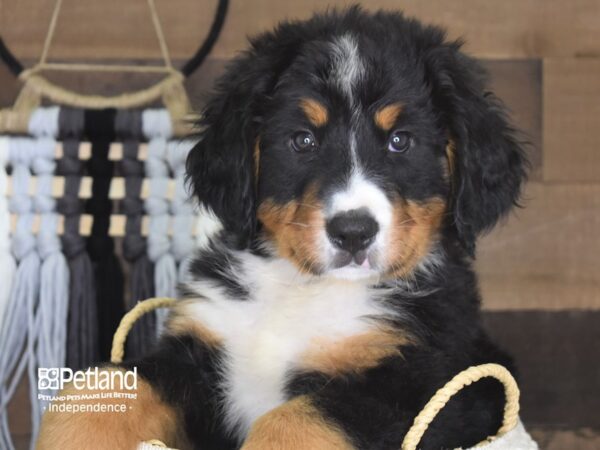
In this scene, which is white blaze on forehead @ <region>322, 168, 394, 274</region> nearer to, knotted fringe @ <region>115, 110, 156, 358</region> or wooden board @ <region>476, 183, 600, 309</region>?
knotted fringe @ <region>115, 110, 156, 358</region>

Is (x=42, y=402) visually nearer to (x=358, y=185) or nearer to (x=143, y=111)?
(x=143, y=111)

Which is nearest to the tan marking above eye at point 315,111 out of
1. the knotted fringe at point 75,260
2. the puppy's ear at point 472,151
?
the puppy's ear at point 472,151

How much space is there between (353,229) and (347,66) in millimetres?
448

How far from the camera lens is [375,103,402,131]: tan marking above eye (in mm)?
2102

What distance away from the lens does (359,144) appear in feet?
6.84

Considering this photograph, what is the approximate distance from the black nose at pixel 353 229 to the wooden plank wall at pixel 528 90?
1476mm

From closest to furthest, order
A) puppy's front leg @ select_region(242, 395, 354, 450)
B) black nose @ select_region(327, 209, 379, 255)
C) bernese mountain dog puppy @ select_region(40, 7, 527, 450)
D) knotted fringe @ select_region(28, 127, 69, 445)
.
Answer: puppy's front leg @ select_region(242, 395, 354, 450)
black nose @ select_region(327, 209, 379, 255)
bernese mountain dog puppy @ select_region(40, 7, 527, 450)
knotted fringe @ select_region(28, 127, 69, 445)

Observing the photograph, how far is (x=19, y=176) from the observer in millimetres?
3002

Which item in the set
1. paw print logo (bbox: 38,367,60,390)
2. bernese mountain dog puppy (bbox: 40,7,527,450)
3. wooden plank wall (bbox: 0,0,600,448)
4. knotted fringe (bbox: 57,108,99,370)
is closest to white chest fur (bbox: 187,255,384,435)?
bernese mountain dog puppy (bbox: 40,7,527,450)

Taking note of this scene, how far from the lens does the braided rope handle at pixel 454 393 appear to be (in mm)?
1773

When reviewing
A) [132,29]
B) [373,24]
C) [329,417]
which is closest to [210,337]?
[329,417]

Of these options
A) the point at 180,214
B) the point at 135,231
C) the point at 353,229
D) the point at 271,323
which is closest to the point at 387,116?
the point at 353,229

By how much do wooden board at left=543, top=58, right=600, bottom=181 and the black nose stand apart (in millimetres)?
1602

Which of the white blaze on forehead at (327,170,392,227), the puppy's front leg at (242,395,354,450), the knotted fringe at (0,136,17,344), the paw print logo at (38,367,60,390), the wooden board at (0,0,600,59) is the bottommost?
the paw print logo at (38,367,60,390)
